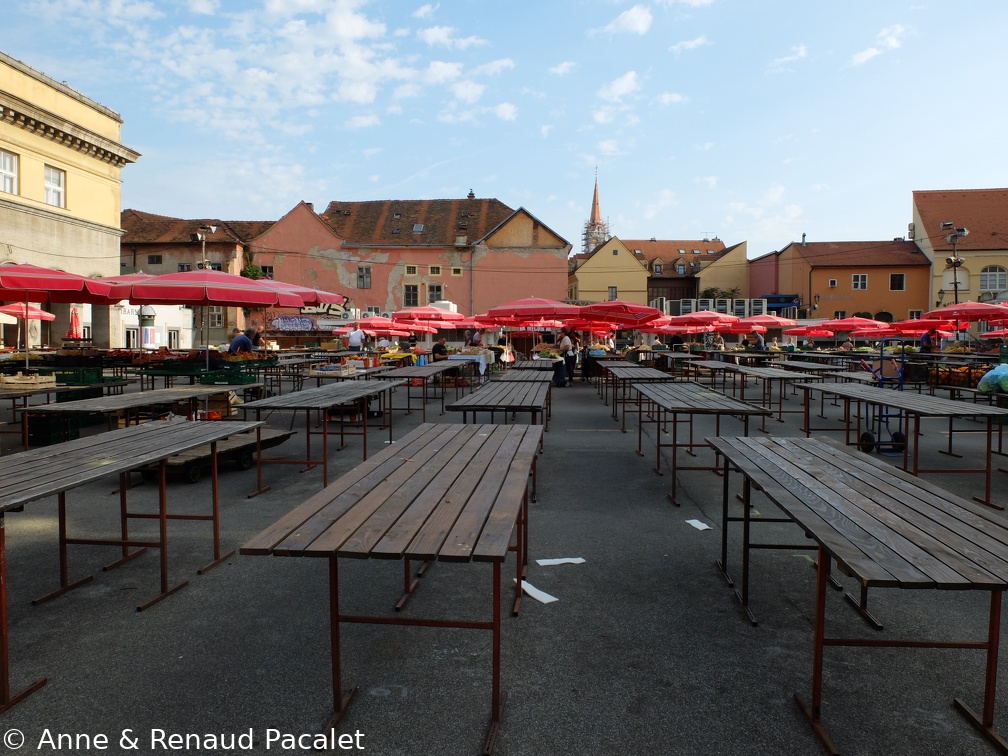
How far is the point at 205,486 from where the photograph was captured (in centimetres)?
695

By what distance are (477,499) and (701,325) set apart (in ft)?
66.6

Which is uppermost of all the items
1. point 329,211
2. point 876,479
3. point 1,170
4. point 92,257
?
point 329,211

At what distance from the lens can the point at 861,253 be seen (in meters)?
53.6

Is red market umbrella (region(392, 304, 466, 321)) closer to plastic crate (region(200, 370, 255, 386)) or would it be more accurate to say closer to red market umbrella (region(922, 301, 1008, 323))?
plastic crate (region(200, 370, 255, 386))

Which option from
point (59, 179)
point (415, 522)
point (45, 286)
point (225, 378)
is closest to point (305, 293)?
point (225, 378)

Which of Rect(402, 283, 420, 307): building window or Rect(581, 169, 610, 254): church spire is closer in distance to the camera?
Rect(402, 283, 420, 307): building window

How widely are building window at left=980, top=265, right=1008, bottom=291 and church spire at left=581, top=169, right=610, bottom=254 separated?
6460 cm

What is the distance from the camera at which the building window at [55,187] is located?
2506 cm

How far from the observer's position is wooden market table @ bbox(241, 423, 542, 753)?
7.86ft

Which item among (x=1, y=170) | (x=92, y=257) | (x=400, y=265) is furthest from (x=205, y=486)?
(x=400, y=265)

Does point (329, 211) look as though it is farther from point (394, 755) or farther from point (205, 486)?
point (394, 755)

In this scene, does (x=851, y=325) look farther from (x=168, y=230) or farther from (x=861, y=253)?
(x=168, y=230)

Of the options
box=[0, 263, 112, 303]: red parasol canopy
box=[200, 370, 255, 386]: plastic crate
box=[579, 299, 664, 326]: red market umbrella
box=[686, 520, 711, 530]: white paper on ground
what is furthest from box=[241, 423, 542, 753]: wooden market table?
box=[579, 299, 664, 326]: red market umbrella

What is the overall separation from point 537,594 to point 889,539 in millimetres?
2116
